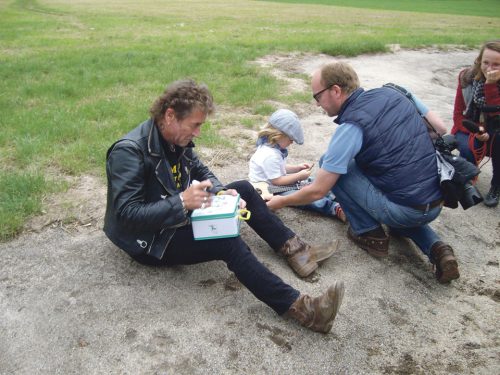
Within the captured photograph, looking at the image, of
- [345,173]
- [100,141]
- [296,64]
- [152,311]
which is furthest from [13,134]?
[296,64]

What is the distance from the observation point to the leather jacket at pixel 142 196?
2.86 metres

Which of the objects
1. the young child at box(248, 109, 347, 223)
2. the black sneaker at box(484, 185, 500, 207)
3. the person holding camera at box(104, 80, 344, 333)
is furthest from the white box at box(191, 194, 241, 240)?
the black sneaker at box(484, 185, 500, 207)

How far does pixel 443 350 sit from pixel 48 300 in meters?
2.52

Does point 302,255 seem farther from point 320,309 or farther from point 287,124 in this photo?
point 287,124

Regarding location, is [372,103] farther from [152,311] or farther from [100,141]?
[100,141]

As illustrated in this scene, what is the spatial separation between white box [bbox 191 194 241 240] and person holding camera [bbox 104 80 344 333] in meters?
0.05

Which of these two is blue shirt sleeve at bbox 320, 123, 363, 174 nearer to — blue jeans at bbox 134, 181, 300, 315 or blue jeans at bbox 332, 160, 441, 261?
blue jeans at bbox 332, 160, 441, 261

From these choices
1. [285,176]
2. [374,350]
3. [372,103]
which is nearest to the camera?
[374,350]

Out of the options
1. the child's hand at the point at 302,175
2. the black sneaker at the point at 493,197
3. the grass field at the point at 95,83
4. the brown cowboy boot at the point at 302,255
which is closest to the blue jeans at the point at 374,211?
the brown cowboy boot at the point at 302,255

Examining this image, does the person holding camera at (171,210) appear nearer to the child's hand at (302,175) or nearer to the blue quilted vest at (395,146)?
the blue quilted vest at (395,146)

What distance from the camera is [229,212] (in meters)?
2.92

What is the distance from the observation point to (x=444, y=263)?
3.48 m

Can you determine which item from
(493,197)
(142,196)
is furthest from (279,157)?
(493,197)

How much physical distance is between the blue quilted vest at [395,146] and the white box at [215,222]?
1092 millimetres
